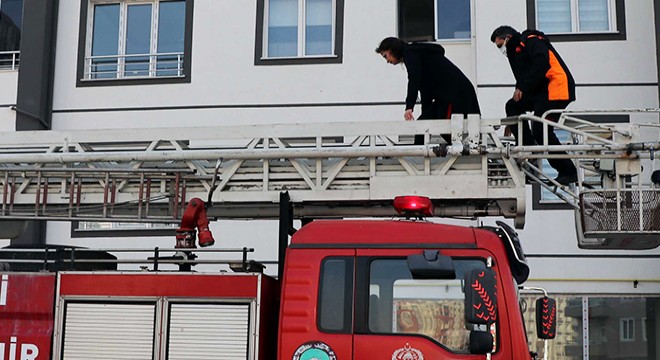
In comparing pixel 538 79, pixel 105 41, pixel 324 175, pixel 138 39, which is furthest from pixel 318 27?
pixel 324 175

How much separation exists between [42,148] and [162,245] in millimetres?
5859

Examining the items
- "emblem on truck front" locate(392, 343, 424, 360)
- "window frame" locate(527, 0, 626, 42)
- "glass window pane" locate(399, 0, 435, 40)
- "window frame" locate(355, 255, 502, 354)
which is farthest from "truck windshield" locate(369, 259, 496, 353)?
"glass window pane" locate(399, 0, 435, 40)

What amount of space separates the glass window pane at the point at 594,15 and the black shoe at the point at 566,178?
688 centimetres

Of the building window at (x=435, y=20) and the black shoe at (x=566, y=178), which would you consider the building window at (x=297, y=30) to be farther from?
the black shoe at (x=566, y=178)

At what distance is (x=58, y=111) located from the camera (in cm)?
1498

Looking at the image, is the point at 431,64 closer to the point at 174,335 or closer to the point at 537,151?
the point at 537,151

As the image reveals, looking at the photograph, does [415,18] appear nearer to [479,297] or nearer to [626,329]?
[626,329]

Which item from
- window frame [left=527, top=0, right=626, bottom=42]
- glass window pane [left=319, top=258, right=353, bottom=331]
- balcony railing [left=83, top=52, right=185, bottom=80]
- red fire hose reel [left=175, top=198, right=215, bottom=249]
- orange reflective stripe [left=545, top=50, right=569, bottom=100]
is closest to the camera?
glass window pane [left=319, top=258, right=353, bottom=331]

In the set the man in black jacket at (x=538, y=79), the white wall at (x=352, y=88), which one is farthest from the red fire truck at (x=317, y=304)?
the white wall at (x=352, y=88)

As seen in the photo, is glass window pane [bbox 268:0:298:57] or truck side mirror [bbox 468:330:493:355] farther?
glass window pane [bbox 268:0:298:57]

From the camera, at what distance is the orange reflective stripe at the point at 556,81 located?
8047mm

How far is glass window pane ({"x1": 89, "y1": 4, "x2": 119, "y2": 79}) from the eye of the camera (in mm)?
15109

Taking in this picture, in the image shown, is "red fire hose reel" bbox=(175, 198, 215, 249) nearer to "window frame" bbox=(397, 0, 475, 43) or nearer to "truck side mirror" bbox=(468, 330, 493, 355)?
"truck side mirror" bbox=(468, 330, 493, 355)

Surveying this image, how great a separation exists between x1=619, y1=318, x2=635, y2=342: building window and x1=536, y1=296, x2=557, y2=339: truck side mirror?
6981 mm
